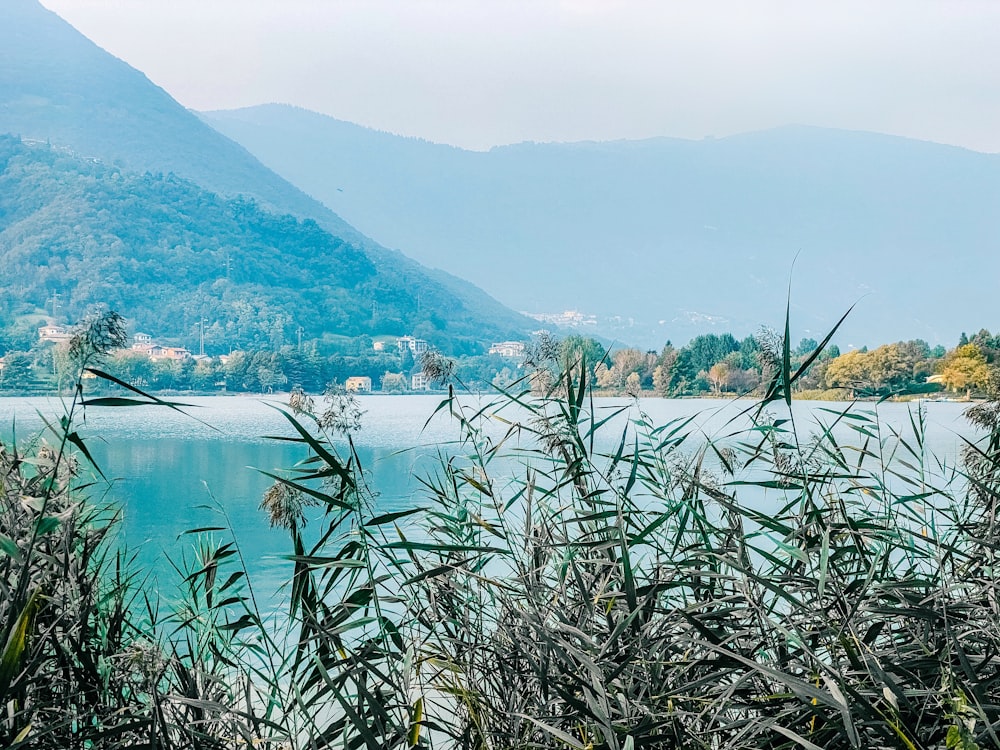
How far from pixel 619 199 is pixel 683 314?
35.5m

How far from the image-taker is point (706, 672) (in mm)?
1273

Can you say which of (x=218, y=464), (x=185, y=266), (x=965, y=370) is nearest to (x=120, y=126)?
(x=185, y=266)

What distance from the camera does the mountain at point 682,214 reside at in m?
63.7

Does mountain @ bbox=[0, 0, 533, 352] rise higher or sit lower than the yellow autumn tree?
higher

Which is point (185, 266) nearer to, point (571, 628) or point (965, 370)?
point (965, 370)

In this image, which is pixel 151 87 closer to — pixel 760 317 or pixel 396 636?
pixel 760 317

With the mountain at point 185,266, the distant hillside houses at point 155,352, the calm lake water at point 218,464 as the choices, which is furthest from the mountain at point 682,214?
the calm lake water at point 218,464

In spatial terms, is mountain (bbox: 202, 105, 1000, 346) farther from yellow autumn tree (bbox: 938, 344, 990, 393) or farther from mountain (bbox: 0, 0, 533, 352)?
yellow autumn tree (bbox: 938, 344, 990, 393)

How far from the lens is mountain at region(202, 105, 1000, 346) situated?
63719 mm

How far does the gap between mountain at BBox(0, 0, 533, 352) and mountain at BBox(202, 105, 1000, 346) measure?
14.4 meters

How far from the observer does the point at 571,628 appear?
3.81 feet

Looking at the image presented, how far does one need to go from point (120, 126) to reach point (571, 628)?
63.6m

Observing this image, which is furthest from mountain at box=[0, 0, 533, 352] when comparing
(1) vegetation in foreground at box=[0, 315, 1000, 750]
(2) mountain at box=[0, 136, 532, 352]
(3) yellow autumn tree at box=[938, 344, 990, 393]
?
(1) vegetation in foreground at box=[0, 315, 1000, 750]

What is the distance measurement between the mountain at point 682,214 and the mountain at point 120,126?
1440 centimetres
